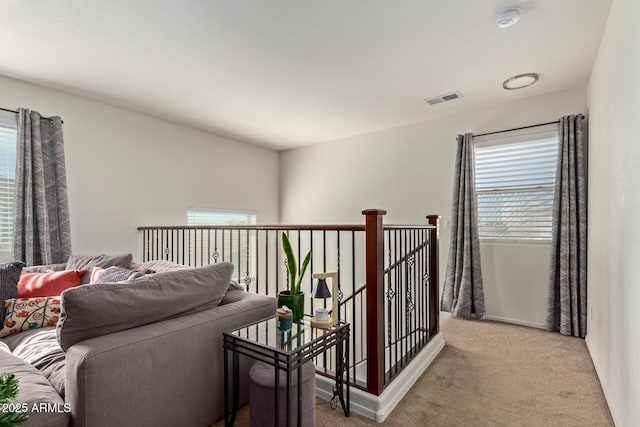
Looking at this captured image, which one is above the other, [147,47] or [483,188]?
[147,47]

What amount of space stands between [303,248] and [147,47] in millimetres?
3801

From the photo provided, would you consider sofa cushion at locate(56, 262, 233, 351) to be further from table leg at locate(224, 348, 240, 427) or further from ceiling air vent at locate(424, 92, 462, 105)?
ceiling air vent at locate(424, 92, 462, 105)

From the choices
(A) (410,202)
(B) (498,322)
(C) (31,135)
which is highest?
(C) (31,135)

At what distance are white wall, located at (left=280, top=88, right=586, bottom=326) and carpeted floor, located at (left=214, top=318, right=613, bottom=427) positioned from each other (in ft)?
2.08

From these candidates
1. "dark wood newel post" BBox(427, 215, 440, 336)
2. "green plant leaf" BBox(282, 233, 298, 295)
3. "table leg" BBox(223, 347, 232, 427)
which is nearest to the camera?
"table leg" BBox(223, 347, 232, 427)

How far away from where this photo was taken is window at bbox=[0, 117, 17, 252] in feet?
9.73

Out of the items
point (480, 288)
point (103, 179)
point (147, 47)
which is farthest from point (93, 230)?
point (480, 288)

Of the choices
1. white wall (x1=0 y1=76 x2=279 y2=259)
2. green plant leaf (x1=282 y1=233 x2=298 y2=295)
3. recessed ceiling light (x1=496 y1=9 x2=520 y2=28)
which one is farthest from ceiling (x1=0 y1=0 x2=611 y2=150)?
green plant leaf (x1=282 y1=233 x2=298 y2=295)

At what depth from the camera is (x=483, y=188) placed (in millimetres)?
3803

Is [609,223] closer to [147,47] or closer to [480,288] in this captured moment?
[480,288]

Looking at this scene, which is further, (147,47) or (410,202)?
(410,202)

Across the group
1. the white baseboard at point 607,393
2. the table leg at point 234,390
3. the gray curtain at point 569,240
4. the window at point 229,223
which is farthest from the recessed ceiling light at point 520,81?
the window at point 229,223

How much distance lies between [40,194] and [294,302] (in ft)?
9.10

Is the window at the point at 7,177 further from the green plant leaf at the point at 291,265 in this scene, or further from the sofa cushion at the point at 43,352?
the green plant leaf at the point at 291,265
